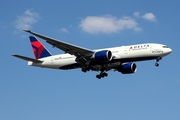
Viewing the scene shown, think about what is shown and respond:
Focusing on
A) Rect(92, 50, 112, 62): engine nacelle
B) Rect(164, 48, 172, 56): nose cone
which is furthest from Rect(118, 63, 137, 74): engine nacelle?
Rect(164, 48, 172, 56): nose cone

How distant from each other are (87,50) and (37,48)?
13654 mm

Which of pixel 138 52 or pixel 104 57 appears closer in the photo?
pixel 104 57

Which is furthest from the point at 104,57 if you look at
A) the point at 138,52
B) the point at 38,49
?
the point at 38,49

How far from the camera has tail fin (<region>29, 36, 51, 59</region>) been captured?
5955 cm

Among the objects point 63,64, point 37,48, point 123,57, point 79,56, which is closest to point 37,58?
point 37,48

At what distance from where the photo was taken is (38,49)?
→ 61188 millimetres

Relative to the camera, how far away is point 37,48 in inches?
2424

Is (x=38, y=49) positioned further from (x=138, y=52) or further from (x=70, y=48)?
(x=138, y=52)

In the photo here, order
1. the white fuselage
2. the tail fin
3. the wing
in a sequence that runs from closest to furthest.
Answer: the wing → the white fuselage → the tail fin

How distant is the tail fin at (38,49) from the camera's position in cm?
5955

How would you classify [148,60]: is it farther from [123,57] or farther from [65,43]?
[65,43]

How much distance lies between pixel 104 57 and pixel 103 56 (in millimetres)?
176

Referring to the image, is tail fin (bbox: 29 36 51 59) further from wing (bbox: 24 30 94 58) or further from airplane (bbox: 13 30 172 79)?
wing (bbox: 24 30 94 58)

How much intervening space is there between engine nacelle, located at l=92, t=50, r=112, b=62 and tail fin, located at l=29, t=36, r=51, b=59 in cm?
1175
